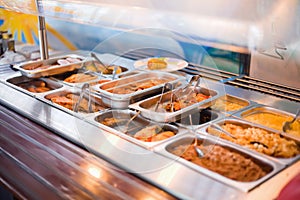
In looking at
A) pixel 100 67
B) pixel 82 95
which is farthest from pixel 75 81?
pixel 82 95

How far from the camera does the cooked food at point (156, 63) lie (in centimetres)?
166

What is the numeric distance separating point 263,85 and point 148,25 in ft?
2.11

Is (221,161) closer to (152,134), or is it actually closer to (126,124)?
(152,134)

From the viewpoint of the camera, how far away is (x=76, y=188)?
3.27 feet

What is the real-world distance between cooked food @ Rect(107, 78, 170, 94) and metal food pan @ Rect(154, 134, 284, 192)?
42 centimetres

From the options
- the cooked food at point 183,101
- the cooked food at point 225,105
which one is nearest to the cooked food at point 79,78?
the cooked food at point 183,101

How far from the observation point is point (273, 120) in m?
1.33

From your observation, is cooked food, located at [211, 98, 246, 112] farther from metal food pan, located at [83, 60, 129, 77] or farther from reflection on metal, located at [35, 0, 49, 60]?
reflection on metal, located at [35, 0, 49, 60]

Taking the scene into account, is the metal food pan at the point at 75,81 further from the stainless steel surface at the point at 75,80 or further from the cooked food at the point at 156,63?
the cooked food at the point at 156,63

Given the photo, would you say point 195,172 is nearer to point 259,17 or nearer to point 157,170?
point 157,170

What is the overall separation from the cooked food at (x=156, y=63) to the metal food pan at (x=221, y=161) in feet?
1.79

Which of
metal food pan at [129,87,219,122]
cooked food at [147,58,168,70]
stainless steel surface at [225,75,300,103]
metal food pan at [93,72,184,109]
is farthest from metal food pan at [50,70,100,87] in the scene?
stainless steel surface at [225,75,300,103]

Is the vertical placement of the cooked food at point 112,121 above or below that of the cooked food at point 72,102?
below

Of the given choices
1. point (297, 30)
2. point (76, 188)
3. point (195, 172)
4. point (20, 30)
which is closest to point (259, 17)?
point (297, 30)
